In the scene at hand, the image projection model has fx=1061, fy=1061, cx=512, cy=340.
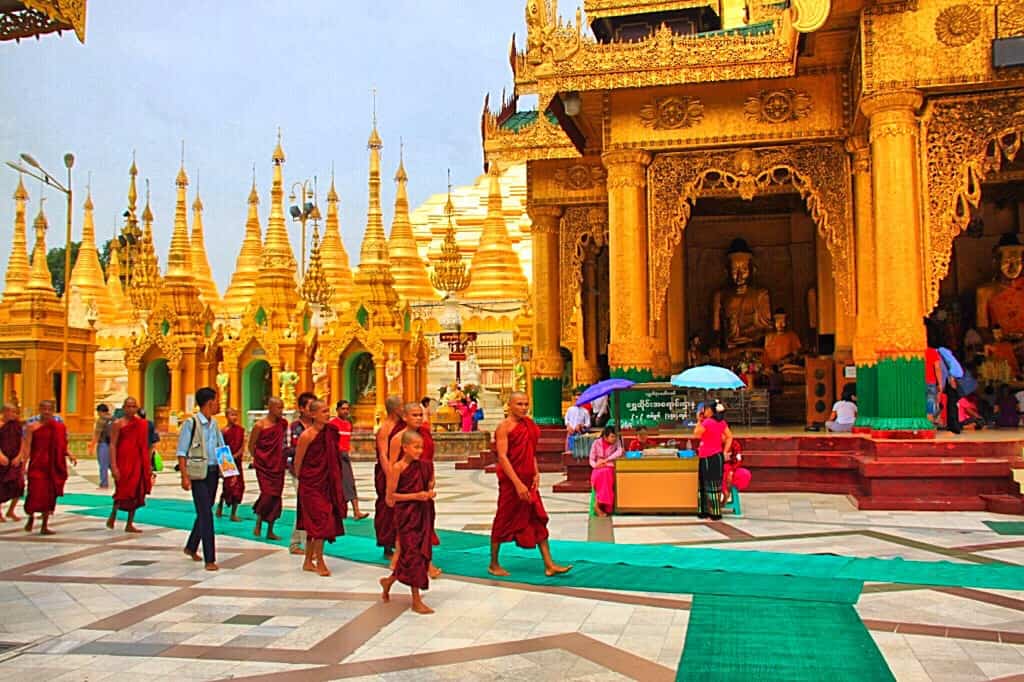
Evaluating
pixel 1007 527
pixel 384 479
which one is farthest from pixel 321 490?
pixel 1007 527

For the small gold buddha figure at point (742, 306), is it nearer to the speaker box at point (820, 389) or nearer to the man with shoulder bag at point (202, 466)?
the speaker box at point (820, 389)

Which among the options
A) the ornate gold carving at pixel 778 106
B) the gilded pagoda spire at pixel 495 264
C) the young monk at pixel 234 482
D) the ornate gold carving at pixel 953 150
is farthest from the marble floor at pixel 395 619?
the gilded pagoda spire at pixel 495 264

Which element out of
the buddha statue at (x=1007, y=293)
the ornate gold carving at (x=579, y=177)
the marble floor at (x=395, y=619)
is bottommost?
the marble floor at (x=395, y=619)

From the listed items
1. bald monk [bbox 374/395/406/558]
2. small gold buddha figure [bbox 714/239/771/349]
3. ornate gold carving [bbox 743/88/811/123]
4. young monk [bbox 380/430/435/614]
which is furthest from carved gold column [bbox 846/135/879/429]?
young monk [bbox 380/430/435/614]

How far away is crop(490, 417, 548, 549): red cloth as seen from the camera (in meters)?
7.89

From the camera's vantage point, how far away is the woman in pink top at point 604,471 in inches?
456

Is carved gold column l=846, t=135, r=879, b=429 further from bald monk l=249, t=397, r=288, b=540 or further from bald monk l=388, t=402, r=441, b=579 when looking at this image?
bald monk l=388, t=402, r=441, b=579

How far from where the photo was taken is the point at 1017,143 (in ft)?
42.2

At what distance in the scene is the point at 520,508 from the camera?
7.93m

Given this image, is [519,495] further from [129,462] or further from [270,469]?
[129,462]

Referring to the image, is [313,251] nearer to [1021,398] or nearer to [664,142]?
[664,142]

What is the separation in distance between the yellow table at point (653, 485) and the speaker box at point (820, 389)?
5.26 m

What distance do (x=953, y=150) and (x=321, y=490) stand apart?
8824 millimetres

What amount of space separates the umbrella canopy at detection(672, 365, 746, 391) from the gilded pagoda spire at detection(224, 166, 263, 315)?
29.0 metres
